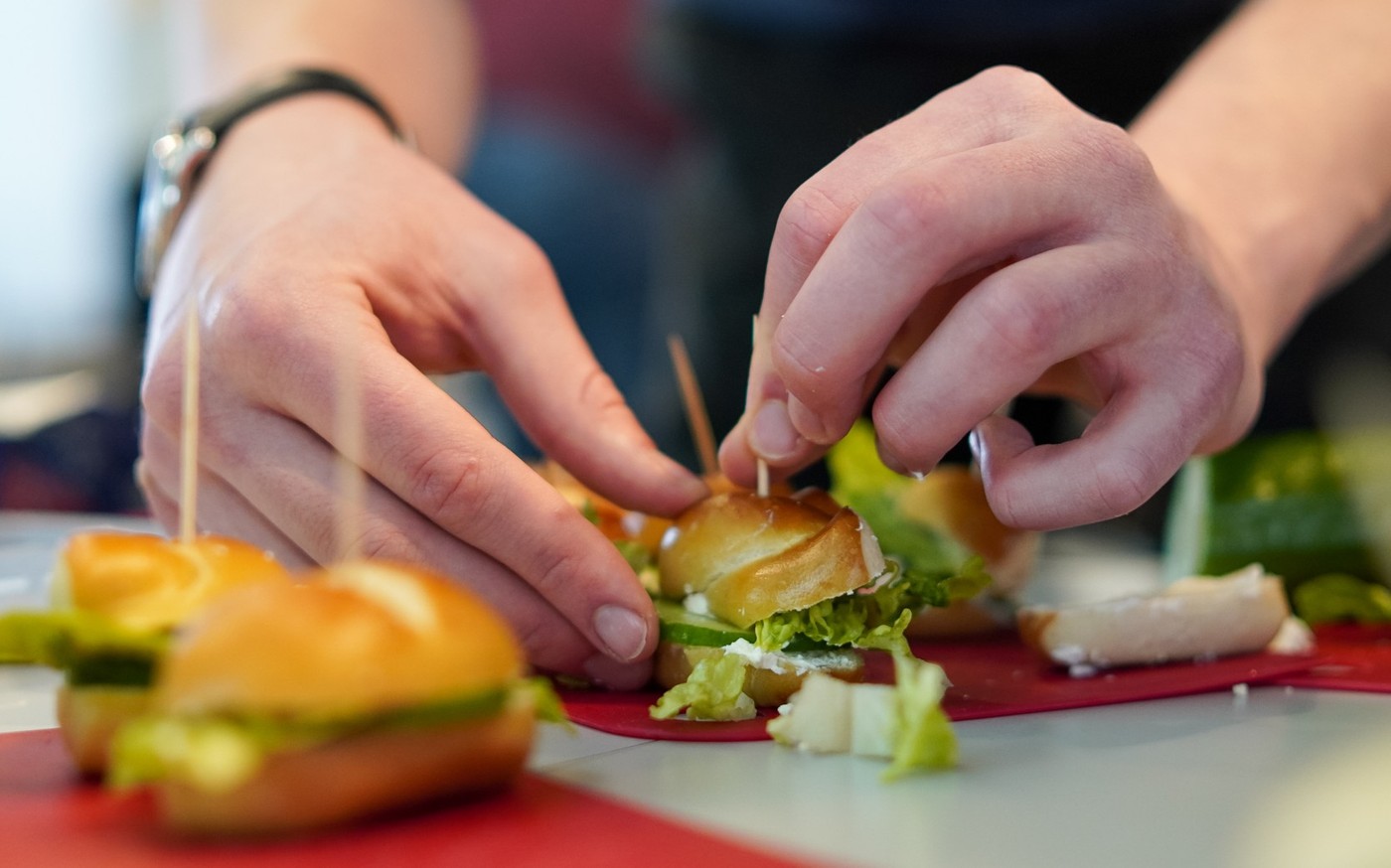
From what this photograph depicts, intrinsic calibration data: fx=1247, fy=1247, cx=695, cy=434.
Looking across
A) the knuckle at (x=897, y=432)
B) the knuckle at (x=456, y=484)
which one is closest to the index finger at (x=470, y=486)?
the knuckle at (x=456, y=484)

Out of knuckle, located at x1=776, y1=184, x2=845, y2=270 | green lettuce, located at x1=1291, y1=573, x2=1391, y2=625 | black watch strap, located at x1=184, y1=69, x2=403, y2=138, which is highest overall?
black watch strap, located at x1=184, y1=69, x2=403, y2=138

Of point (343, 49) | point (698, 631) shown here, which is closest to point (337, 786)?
point (698, 631)

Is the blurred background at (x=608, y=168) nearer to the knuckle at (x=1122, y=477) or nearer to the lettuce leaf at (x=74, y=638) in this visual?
the knuckle at (x=1122, y=477)

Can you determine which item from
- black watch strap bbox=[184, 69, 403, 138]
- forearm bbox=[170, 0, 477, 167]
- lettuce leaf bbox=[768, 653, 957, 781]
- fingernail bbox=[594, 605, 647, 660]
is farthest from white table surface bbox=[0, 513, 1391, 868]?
forearm bbox=[170, 0, 477, 167]

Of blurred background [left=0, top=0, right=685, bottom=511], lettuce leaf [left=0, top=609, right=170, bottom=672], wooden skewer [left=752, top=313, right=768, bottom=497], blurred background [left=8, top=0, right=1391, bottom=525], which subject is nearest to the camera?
lettuce leaf [left=0, top=609, right=170, bottom=672]

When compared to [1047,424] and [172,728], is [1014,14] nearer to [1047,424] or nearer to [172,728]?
[1047,424]

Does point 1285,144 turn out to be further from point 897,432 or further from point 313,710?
point 313,710

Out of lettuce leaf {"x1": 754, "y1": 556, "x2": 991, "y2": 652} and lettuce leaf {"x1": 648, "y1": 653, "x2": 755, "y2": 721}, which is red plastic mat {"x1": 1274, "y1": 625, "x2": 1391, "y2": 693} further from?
lettuce leaf {"x1": 648, "y1": 653, "x2": 755, "y2": 721}
